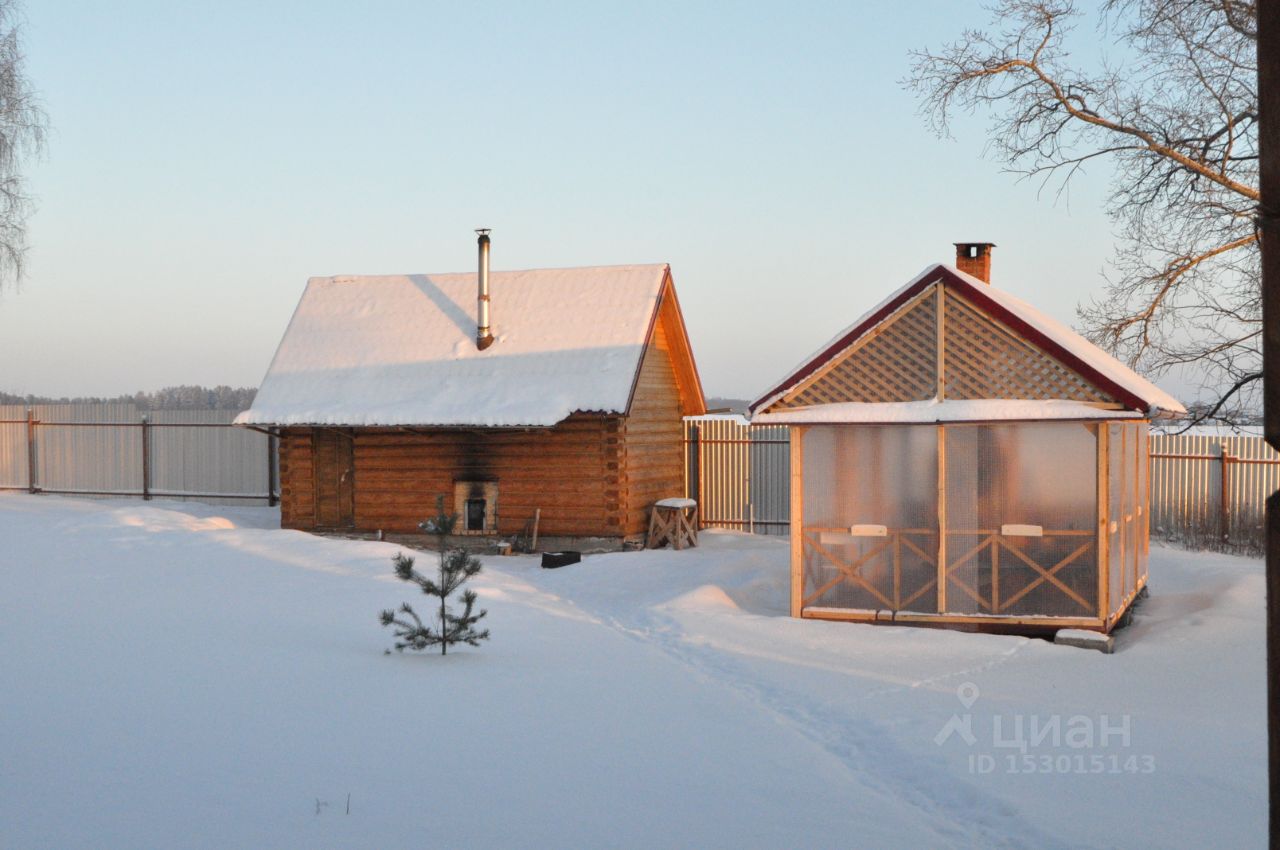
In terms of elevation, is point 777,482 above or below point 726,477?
below

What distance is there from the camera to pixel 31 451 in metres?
28.9

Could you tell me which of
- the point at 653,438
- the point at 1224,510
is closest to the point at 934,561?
the point at 653,438

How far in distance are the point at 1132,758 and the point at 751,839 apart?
3335 mm

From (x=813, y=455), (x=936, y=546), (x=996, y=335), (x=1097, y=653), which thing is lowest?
(x=1097, y=653)

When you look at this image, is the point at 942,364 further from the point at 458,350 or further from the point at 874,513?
the point at 458,350

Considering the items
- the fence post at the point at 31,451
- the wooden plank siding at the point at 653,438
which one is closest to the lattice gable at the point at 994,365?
the wooden plank siding at the point at 653,438

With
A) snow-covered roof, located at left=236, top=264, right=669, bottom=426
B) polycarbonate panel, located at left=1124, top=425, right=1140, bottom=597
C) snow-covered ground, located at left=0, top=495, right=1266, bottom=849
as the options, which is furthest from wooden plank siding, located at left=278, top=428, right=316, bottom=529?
polycarbonate panel, located at left=1124, top=425, right=1140, bottom=597

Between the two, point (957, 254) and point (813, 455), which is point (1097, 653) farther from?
point (957, 254)

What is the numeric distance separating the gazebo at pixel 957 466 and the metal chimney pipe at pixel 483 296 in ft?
32.8

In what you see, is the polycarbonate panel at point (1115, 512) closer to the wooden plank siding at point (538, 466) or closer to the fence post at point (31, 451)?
the wooden plank siding at point (538, 466)

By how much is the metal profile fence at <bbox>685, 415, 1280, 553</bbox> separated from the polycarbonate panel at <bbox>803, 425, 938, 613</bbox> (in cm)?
954

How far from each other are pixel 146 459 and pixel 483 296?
454 inches

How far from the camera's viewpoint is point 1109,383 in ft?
38.2

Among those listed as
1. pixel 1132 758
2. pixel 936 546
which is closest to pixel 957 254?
pixel 936 546
